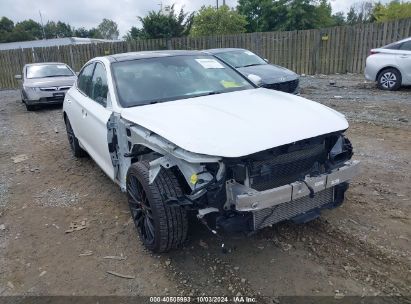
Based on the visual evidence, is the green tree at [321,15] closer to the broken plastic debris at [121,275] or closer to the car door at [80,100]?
the car door at [80,100]

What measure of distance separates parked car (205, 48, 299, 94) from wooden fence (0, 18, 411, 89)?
6.55 metres

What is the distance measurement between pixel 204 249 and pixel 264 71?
→ 7069mm

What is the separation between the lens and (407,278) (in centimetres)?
289

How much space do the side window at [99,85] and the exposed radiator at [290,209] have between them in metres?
2.23

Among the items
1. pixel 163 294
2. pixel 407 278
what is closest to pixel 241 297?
pixel 163 294

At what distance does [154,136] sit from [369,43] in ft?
47.9

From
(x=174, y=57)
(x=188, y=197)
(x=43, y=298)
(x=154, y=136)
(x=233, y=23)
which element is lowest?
(x=43, y=298)

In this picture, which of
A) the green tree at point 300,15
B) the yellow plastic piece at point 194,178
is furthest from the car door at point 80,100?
the green tree at point 300,15

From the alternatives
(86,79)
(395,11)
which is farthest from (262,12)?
(86,79)

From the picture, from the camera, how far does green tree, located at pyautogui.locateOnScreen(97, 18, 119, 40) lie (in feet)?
316

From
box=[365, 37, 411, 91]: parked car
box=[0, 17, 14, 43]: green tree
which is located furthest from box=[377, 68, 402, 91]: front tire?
box=[0, 17, 14, 43]: green tree

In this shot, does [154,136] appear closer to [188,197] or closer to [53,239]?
[188,197]

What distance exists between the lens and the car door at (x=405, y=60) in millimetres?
10195

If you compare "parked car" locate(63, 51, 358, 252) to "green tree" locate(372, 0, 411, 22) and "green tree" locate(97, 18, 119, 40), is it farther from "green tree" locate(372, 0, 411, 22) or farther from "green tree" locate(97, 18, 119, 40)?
"green tree" locate(97, 18, 119, 40)
